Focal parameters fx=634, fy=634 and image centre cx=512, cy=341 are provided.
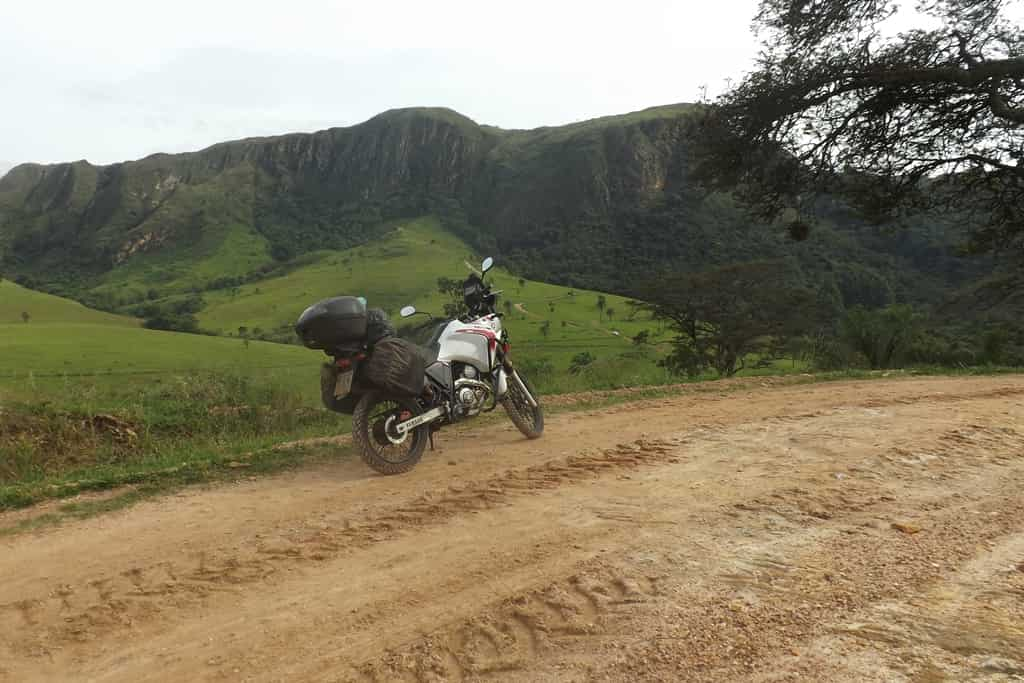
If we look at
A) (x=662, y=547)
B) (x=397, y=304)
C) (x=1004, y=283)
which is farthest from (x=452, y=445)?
(x=397, y=304)

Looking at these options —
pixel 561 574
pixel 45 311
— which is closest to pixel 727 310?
pixel 561 574

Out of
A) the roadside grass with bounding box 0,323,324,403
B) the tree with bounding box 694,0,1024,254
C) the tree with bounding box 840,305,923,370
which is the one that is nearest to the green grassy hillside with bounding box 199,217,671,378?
the roadside grass with bounding box 0,323,324,403

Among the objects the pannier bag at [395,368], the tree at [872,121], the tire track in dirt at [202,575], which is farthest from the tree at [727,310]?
→ the tire track in dirt at [202,575]

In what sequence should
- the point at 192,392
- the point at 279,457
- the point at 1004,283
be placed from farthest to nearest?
1. the point at 1004,283
2. the point at 192,392
3. the point at 279,457

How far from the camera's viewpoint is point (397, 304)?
9694 cm

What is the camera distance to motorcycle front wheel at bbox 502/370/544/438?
6582 mm

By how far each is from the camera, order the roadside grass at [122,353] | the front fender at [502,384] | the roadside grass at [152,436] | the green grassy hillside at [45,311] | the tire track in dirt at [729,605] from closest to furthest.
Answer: the tire track in dirt at [729,605] → the roadside grass at [152,436] → the front fender at [502,384] → the roadside grass at [122,353] → the green grassy hillside at [45,311]

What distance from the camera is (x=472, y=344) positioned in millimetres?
6379

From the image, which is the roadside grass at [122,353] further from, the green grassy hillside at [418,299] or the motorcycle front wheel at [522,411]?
the motorcycle front wheel at [522,411]

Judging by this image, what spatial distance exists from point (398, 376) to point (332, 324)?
2.29ft

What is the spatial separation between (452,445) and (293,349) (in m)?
68.6

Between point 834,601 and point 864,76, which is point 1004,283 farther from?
point 834,601

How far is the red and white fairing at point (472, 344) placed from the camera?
6.24 m

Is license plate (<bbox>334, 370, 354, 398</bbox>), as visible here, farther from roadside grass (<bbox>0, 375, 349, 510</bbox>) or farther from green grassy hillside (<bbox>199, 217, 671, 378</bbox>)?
green grassy hillside (<bbox>199, 217, 671, 378</bbox>)
